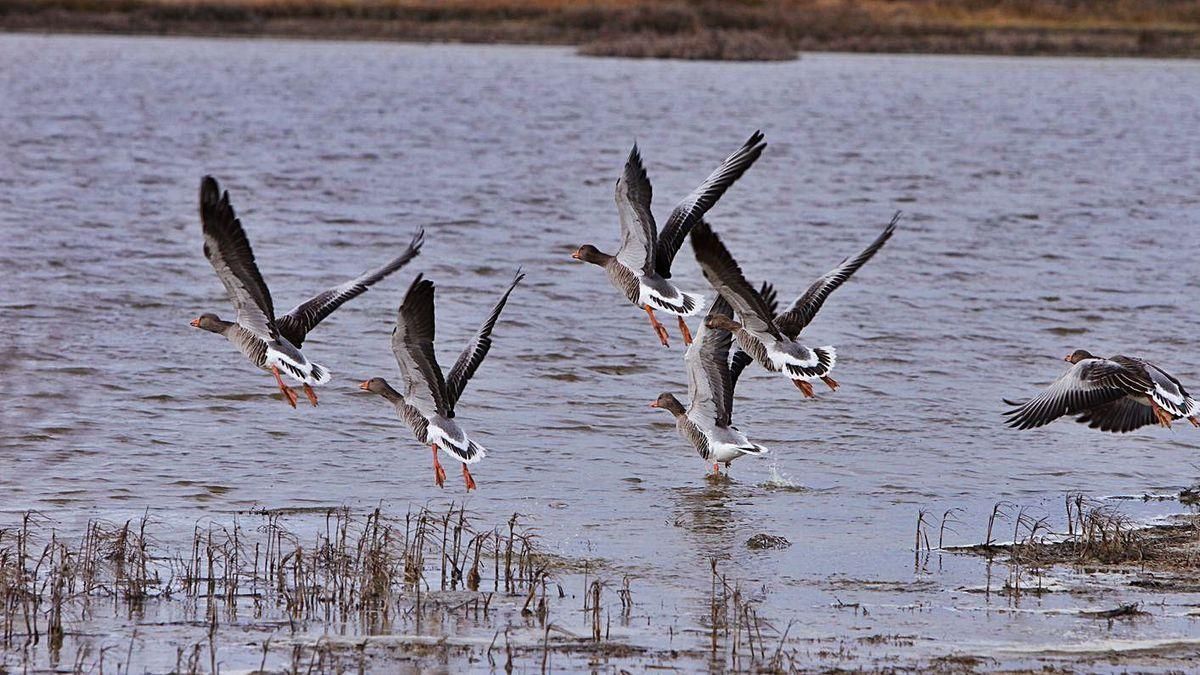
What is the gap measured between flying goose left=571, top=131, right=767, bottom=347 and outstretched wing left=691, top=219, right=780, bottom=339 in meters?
0.37

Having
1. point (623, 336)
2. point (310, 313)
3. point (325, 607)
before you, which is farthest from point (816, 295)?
point (623, 336)

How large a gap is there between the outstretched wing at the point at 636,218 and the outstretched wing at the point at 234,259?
2.38 m

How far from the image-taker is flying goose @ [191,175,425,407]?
9.95 metres

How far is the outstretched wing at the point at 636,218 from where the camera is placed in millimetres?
10805

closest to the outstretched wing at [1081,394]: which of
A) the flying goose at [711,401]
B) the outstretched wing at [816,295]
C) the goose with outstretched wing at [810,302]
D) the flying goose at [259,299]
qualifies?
the goose with outstretched wing at [810,302]

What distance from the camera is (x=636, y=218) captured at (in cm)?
1109

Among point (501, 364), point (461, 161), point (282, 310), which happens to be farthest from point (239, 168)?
point (501, 364)

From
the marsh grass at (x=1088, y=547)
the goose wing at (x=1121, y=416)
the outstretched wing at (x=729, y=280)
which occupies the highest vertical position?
the outstretched wing at (x=729, y=280)

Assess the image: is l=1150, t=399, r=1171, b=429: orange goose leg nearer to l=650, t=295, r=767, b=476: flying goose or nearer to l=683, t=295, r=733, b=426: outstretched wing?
l=650, t=295, r=767, b=476: flying goose

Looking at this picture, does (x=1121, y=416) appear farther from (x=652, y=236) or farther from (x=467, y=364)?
(x=467, y=364)

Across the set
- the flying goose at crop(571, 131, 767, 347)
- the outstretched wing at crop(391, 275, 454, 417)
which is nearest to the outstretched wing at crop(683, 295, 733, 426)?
the flying goose at crop(571, 131, 767, 347)

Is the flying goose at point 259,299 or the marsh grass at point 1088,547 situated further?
the flying goose at point 259,299

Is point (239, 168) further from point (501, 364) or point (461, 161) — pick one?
point (501, 364)

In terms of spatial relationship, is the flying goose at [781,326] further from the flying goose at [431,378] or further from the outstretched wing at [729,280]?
the flying goose at [431,378]
